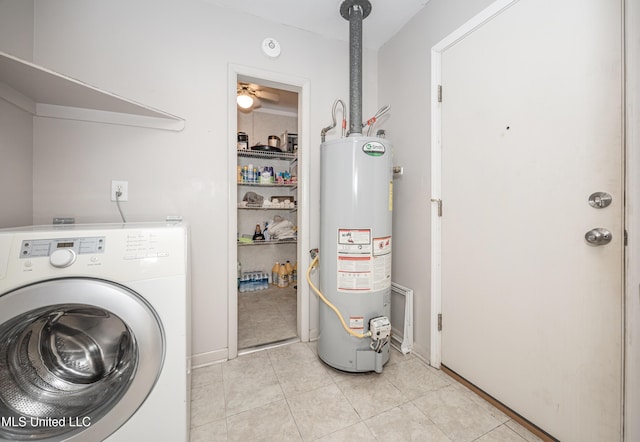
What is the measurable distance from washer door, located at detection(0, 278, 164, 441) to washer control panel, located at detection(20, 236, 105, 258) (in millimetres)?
91

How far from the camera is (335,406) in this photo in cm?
124

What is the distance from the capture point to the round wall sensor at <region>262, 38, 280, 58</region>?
1688mm

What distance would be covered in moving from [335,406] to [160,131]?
5.95ft

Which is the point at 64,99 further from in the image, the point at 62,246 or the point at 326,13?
the point at 326,13

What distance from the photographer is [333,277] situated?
57.7 inches

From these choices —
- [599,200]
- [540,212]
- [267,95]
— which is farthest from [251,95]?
[599,200]

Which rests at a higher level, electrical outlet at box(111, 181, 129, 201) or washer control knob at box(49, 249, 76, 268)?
electrical outlet at box(111, 181, 129, 201)

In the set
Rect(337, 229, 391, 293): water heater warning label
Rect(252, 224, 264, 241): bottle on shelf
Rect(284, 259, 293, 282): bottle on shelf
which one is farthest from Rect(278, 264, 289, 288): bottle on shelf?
Rect(337, 229, 391, 293): water heater warning label

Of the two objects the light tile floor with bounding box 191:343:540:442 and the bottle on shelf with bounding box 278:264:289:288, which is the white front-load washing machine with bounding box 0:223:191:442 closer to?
the light tile floor with bounding box 191:343:540:442

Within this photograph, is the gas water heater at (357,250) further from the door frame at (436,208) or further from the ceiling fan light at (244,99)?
the ceiling fan light at (244,99)

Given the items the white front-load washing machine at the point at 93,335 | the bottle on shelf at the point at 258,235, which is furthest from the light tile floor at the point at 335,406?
the bottle on shelf at the point at 258,235

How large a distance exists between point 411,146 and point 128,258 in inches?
66.5

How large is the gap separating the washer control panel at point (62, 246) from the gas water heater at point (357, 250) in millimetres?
1043

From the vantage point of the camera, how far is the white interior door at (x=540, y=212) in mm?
890
